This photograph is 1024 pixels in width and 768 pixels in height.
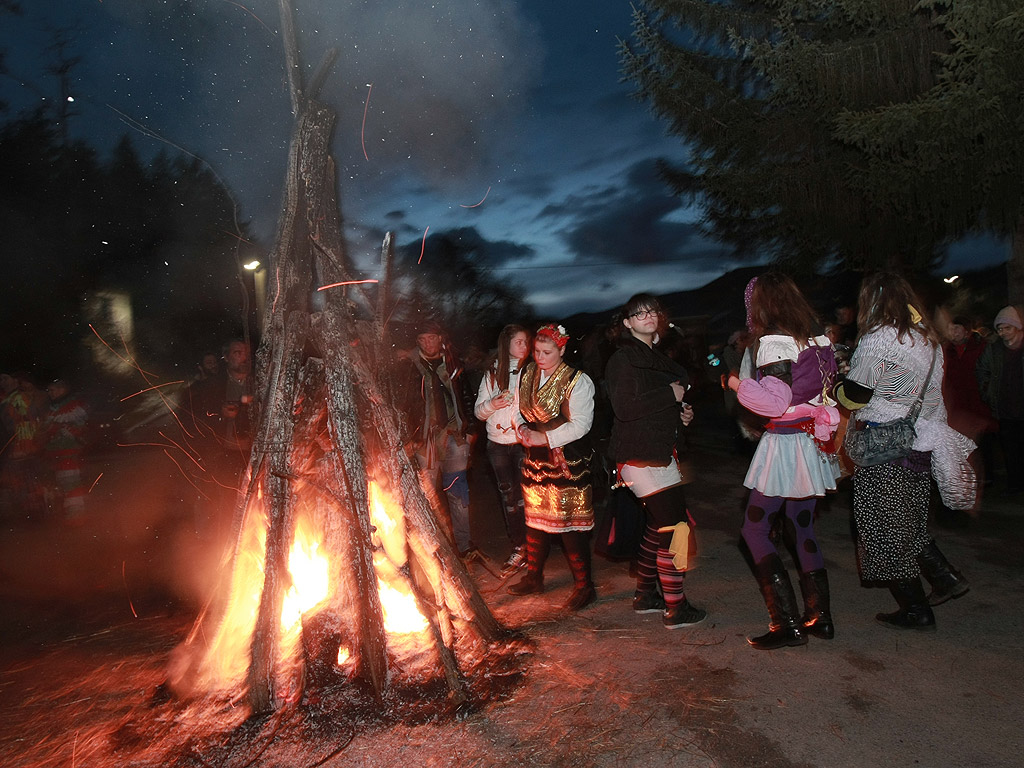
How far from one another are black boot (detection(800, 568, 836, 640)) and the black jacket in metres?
1.04

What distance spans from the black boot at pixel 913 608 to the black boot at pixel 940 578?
0.26 meters

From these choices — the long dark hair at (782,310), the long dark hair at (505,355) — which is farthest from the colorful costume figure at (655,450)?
the long dark hair at (505,355)

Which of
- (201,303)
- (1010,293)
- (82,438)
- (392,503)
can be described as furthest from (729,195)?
(201,303)

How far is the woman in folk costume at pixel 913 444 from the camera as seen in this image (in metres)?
3.59

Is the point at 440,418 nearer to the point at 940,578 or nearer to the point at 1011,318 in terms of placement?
the point at 940,578

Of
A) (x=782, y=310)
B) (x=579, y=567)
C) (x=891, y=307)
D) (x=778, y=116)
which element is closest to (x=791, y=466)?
(x=782, y=310)

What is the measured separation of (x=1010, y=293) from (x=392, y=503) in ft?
31.9

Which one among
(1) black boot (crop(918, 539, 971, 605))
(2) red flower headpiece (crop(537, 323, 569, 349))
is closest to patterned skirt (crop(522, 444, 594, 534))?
(2) red flower headpiece (crop(537, 323, 569, 349))

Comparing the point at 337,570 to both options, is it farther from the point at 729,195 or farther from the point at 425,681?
the point at 729,195

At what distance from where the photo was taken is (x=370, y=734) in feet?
9.86

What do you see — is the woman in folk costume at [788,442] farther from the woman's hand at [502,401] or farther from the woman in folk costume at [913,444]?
the woman's hand at [502,401]

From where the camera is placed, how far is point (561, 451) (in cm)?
430

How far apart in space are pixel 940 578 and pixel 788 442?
4.75ft

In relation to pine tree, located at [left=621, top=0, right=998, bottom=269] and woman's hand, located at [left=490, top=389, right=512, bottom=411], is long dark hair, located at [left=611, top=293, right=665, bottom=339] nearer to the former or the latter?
woman's hand, located at [left=490, top=389, right=512, bottom=411]
